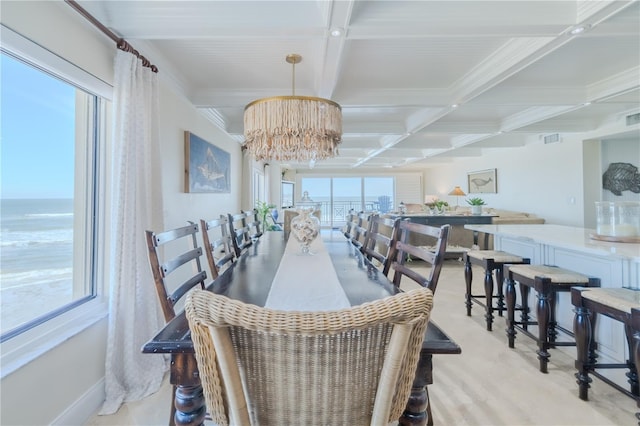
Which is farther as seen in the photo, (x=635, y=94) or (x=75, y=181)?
(x=635, y=94)

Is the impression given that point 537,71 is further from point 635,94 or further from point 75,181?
point 75,181

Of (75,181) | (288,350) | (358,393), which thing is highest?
(75,181)

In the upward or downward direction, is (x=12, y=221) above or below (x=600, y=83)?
below

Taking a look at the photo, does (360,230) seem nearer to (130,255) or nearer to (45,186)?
(130,255)

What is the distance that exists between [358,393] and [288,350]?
0.64 ft

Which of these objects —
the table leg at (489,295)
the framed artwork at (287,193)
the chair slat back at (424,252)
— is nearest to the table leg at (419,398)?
the chair slat back at (424,252)

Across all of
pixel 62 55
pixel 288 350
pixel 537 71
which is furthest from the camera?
pixel 537 71

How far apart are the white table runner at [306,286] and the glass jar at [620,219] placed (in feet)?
6.37

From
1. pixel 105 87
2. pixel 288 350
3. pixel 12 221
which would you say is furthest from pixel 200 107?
pixel 288 350

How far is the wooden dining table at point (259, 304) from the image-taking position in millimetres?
873

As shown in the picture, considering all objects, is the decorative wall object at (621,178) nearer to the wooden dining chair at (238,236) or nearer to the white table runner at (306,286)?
the white table runner at (306,286)

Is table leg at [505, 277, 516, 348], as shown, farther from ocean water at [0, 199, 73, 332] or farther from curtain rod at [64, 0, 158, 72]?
curtain rod at [64, 0, 158, 72]

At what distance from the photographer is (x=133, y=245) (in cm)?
187

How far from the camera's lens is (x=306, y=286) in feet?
4.35
